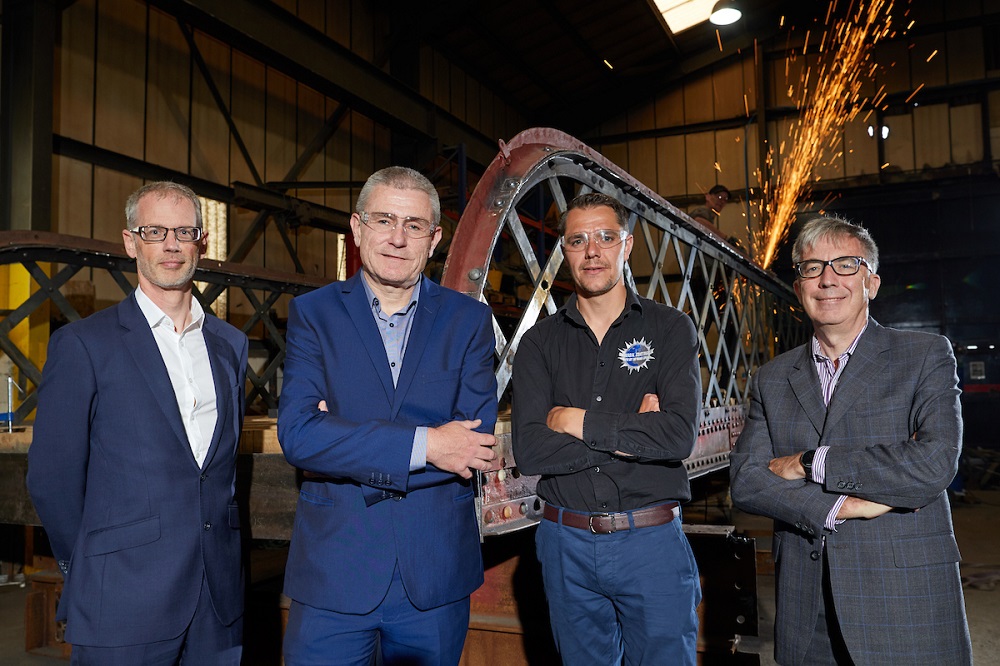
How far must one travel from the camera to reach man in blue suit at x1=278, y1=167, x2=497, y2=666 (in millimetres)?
1911

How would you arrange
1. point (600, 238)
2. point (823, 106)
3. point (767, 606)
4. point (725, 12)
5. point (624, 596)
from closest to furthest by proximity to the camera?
point (624, 596) → point (600, 238) → point (767, 606) → point (725, 12) → point (823, 106)

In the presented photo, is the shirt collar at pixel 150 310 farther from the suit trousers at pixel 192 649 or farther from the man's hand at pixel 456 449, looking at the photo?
the man's hand at pixel 456 449

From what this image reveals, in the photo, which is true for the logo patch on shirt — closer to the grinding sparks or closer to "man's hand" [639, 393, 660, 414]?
Answer: "man's hand" [639, 393, 660, 414]

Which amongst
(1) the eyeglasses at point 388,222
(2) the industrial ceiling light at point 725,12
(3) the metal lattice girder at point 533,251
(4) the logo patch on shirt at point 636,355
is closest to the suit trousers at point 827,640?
(4) the logo patch on shirt at point 636,355

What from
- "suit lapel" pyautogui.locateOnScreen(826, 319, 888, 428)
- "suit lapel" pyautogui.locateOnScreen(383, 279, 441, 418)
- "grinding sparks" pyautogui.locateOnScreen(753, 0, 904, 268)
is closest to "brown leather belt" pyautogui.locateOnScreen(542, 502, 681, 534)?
"suit lapel" pyautogui.locateOnScreen(826, 319, 888, 428)

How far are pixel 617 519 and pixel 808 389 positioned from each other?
70 cm

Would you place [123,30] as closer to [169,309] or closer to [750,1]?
[169,309]

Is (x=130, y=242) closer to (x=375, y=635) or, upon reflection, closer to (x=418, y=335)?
(x=418, y=335)

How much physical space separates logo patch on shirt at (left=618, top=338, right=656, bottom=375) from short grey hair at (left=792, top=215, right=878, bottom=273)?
526mm

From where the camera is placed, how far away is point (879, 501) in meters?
2.00

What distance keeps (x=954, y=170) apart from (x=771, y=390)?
1517 cm

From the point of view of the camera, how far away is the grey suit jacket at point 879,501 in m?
1.98

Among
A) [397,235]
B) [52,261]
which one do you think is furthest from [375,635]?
[52,261]

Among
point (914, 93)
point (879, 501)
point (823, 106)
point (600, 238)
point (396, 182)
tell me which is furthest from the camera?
point (823, 106)
